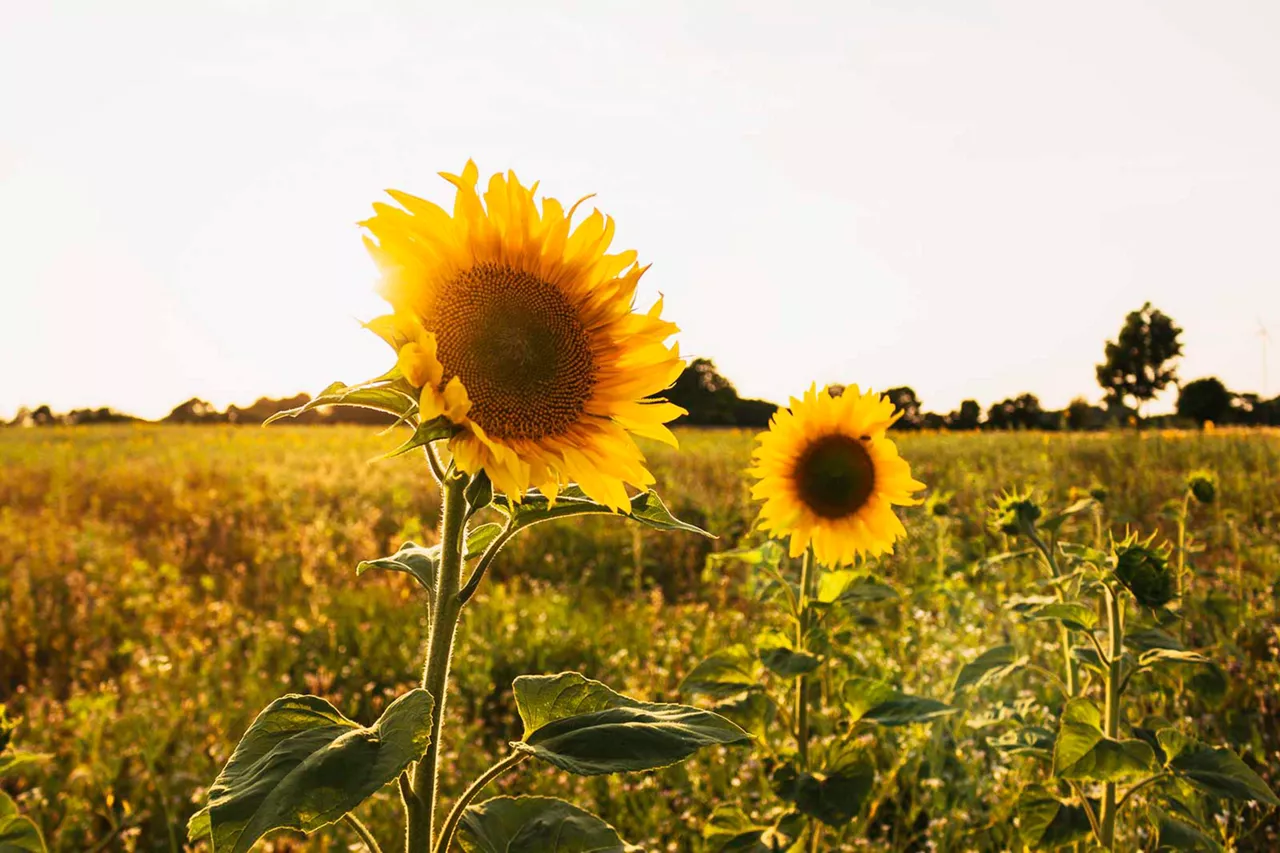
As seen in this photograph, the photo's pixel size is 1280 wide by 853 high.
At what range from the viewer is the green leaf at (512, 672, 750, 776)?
0.94 m

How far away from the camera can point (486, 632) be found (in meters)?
4.36

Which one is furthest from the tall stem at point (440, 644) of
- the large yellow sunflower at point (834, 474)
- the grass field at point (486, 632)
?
the large yellow sunflower at point (834, 474)

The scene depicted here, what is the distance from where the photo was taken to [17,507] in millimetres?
7660

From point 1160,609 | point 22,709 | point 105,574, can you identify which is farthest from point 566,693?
point 105,574

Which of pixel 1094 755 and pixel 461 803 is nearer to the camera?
pixel 461 803

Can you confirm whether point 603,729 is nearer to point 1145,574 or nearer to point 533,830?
point 533,830

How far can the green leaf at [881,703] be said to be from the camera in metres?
2.05

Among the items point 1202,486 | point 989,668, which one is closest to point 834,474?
point 989,668

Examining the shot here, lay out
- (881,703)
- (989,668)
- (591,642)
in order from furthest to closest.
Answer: (591,642) < (989,668) < (881,703)

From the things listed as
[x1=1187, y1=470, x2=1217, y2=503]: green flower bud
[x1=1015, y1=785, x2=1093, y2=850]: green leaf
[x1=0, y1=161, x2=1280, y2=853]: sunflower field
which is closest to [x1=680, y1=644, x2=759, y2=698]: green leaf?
[x1=0, y1=161, x2=1280, y2=853]: sunflower field

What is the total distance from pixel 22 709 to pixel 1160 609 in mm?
4222

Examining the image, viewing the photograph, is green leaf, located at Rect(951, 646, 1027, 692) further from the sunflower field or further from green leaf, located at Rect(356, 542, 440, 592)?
green leaf, located at Rect(356, 542, 440, 592)

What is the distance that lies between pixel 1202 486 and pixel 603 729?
9.96 feet

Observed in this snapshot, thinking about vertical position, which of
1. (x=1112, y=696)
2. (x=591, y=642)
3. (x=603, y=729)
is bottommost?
(x=591, y=642)
